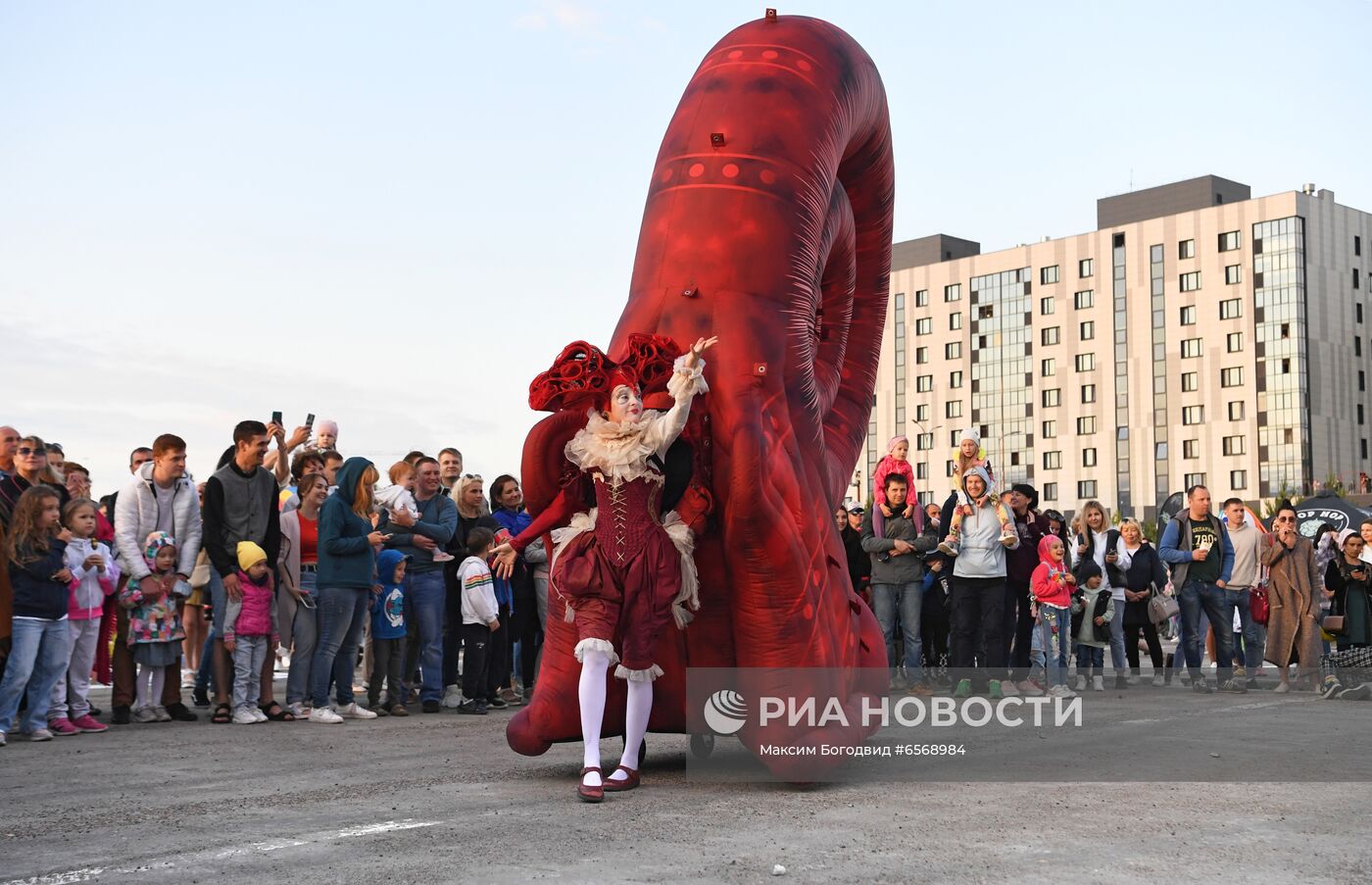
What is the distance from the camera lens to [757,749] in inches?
291

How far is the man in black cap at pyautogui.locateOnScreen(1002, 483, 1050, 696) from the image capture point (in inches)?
547

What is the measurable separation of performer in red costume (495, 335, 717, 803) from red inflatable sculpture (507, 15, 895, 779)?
0.87 ft

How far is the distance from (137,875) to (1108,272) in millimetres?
95574

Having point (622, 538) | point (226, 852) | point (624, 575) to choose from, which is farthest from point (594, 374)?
point (226, 852)

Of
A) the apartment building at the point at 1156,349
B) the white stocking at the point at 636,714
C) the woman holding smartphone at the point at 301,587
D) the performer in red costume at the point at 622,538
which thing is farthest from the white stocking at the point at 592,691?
the apartment building at the point at 1156,349

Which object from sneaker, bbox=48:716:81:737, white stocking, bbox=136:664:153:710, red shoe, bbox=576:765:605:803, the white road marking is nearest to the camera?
the white road marking

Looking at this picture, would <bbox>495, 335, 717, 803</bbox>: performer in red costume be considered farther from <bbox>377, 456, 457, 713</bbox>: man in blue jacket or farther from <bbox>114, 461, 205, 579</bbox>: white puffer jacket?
<bbox>114, 461, 205, 579</bbox>: white puffer jacket

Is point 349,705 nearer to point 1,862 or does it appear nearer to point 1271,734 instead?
point 1,862

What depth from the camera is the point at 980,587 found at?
43.0 ft

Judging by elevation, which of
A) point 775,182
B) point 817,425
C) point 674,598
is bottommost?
point 674,598

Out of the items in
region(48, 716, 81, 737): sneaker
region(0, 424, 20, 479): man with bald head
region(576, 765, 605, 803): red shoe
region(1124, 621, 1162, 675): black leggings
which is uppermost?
region(0, 424, 20, 479): man with bald head

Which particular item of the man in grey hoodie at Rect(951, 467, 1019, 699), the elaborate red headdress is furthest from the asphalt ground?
the man in grey hoodie at Rect(951, 467, 1019, 699)

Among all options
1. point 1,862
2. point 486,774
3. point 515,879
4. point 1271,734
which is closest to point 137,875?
point 1,862

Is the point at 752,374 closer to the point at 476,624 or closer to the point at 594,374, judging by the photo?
the point at 594,374
